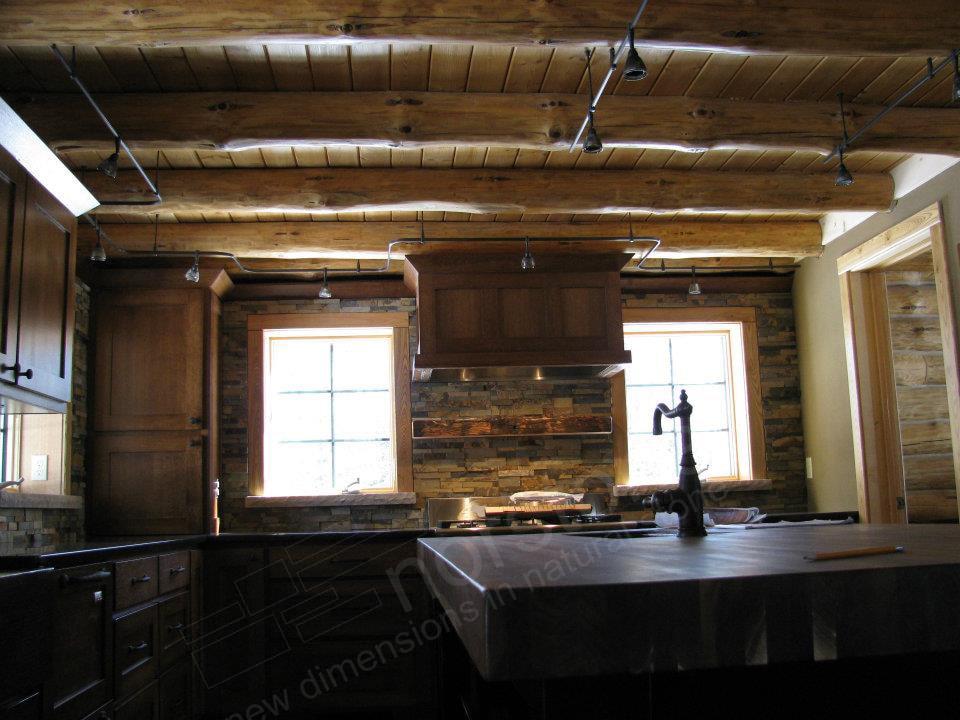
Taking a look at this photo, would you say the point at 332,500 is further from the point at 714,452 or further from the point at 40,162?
the point at 40,162

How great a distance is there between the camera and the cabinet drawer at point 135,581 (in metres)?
3.36

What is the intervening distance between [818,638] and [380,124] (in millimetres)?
3227

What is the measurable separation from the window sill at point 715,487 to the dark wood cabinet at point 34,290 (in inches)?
139

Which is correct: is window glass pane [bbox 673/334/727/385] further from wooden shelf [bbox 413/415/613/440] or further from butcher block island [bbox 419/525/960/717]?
butcher block island [bbox 419/525/960/717]

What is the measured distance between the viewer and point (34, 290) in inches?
128

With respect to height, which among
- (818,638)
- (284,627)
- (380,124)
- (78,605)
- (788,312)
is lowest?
(284,627)

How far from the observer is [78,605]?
2.94 metres

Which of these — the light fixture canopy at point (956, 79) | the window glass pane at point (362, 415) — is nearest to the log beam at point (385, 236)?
the window glass pane at point (362, 415)

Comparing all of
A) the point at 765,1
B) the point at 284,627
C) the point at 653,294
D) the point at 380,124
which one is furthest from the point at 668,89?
the point at 284,627

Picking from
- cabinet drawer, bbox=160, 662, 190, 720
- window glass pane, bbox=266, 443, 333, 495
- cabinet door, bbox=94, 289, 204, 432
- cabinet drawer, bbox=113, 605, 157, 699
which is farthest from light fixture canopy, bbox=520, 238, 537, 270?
cabinet drawer, bbox=160, 662, 190, 720

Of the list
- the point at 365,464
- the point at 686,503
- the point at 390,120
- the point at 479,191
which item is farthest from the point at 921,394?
the point at 686,503

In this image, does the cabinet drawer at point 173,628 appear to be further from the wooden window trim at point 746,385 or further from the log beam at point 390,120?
the wooden window trim at point 746,385

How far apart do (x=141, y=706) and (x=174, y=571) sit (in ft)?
2.22

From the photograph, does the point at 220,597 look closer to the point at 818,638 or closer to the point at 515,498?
the point at 515,498
